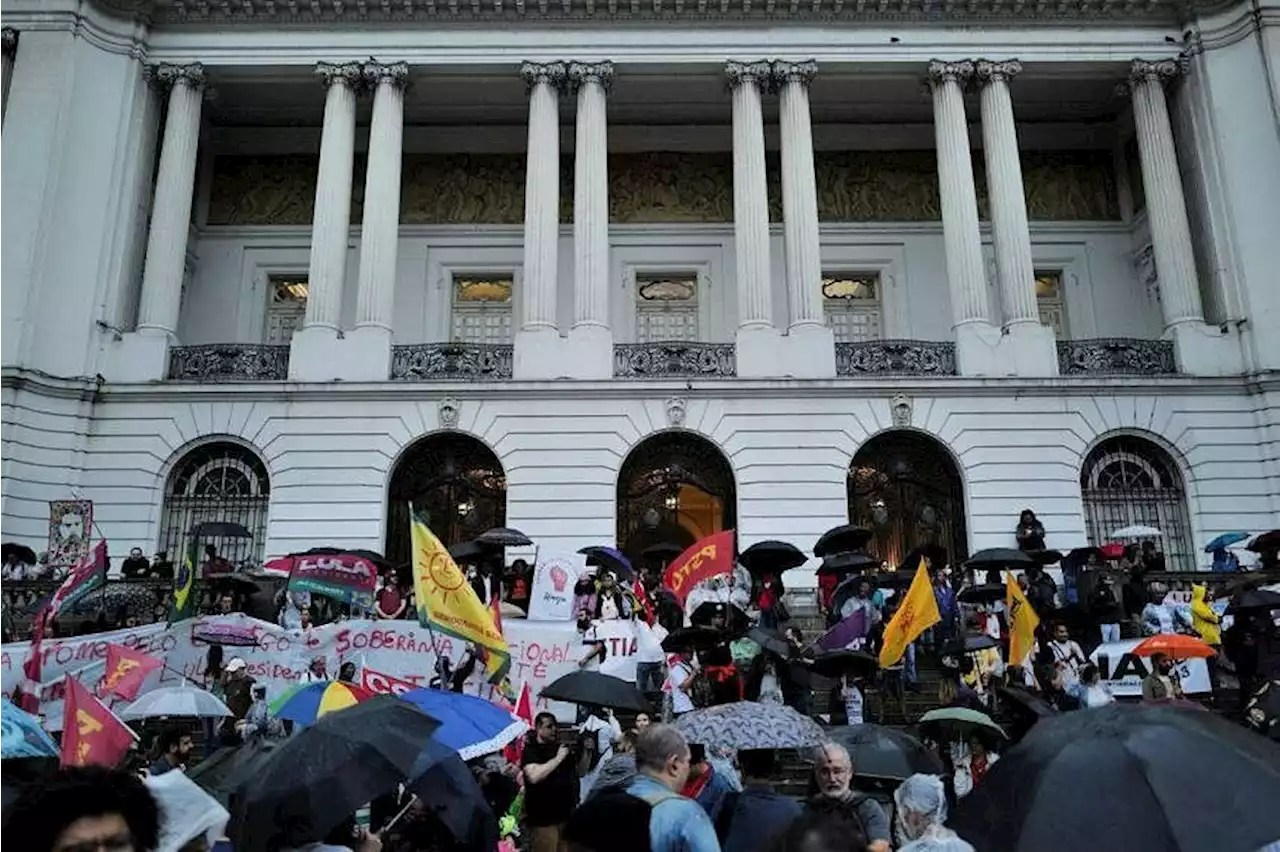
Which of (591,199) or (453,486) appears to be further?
(591,199)

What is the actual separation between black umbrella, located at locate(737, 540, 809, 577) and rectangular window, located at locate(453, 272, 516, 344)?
1216 centimetres

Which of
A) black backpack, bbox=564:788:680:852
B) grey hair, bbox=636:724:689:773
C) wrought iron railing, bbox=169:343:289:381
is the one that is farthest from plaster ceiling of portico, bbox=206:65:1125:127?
black backpack, bbox=564:788:680:852

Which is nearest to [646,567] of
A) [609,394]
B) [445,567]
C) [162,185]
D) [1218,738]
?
[609,394]

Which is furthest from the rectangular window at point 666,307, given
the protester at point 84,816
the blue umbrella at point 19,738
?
the protester at point 84,816

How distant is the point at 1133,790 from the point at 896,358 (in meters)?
20.4

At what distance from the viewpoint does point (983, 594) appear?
1588cm

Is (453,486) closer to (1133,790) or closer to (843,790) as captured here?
(843,790)

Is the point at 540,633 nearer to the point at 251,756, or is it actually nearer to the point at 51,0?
the point at 251,756

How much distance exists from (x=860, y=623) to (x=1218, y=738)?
337 inches

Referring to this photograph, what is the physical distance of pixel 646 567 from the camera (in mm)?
21453

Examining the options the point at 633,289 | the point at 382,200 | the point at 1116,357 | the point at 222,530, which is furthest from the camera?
the point at 633,289

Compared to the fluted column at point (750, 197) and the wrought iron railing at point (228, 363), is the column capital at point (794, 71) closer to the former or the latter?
the fluted column at point (750, 197)

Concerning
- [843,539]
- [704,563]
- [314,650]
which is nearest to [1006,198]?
[843,539]

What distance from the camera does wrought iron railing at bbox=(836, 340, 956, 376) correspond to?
22859 millimetres
